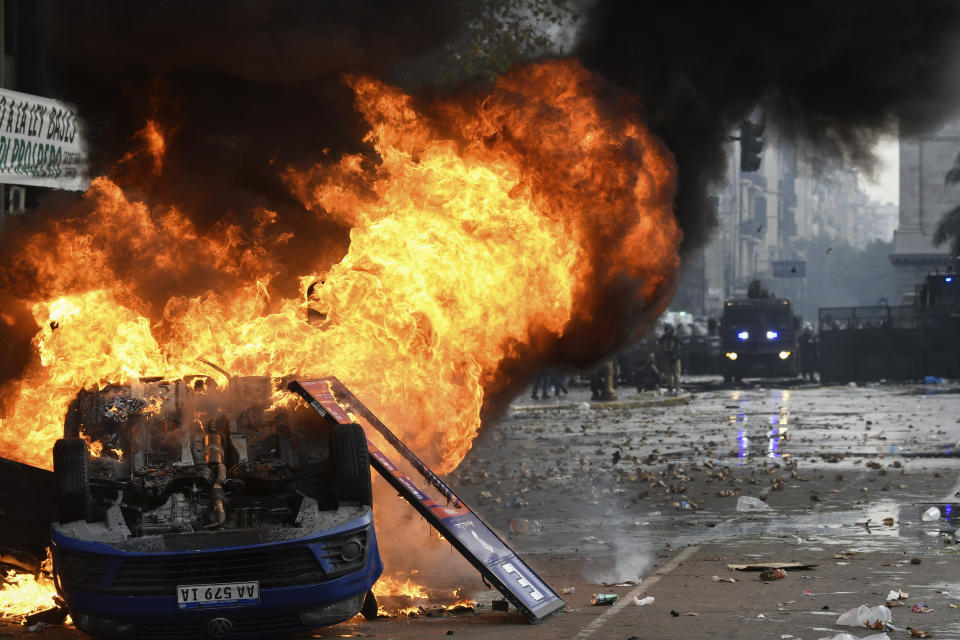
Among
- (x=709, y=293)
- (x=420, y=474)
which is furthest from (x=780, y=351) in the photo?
(x=709, y=293)

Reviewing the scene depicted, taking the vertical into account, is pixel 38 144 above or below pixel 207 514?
above

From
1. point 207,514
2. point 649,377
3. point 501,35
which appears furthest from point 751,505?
point 649,377

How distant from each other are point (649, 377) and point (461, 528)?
2969 centimetres

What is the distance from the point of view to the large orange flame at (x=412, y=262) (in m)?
10.1

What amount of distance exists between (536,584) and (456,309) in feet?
10.6

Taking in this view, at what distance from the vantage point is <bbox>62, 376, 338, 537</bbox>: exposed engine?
7.63 m

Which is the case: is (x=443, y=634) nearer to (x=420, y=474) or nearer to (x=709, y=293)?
(x=420, y=474)

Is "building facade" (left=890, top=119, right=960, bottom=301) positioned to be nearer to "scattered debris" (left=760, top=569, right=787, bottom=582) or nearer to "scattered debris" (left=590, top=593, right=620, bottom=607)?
"scattered debris" (left=760, top=569, right=787, bottom=582)

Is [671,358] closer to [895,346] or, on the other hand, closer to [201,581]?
[895,346]

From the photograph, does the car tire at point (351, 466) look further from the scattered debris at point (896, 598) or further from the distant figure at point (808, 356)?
the distant figure at point (808, 356)

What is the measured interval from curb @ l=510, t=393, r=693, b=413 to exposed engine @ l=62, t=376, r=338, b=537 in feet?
71.0

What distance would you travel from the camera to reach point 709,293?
4348 inches

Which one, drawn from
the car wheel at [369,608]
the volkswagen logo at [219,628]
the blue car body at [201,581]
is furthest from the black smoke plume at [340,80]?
the volkswagen logo at [219,628]

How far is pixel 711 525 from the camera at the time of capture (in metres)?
12.3
